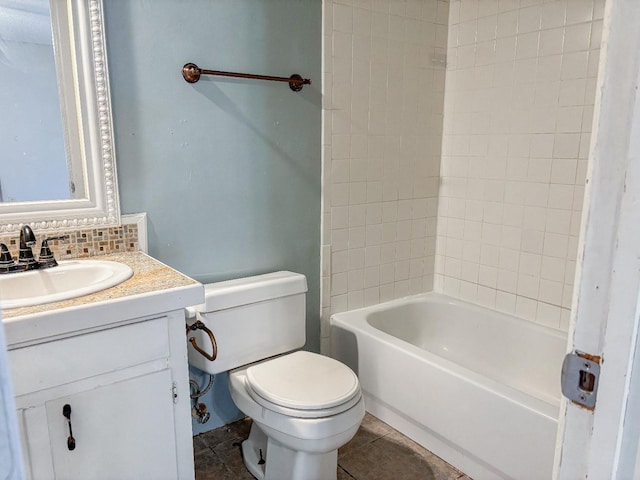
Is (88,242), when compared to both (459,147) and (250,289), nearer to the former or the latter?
(250,289)

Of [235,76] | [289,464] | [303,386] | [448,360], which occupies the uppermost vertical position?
[235,76]

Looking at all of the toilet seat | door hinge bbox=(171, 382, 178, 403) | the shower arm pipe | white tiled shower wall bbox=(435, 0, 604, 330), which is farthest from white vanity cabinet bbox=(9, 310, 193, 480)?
white tiled shower wall bbox=(435, 0, 604, 330)

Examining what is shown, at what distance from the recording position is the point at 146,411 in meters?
1.37

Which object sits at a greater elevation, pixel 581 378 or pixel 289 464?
pixel 581 378

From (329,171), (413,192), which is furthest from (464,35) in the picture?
(329,171)

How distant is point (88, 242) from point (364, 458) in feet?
4.42

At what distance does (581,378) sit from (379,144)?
6.21 feet

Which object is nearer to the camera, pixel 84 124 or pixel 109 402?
pixel 109 402

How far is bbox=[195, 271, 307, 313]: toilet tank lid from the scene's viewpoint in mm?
1799

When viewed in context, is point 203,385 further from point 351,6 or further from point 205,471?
point 351,6

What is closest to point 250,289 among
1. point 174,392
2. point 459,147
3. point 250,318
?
point 250,318

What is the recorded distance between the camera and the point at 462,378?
72.0 inches

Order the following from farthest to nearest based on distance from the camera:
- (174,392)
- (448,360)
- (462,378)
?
(448,360) → (462,378) → (174,392)

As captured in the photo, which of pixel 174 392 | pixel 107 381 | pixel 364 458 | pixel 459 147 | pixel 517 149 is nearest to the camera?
pixel 107 381
